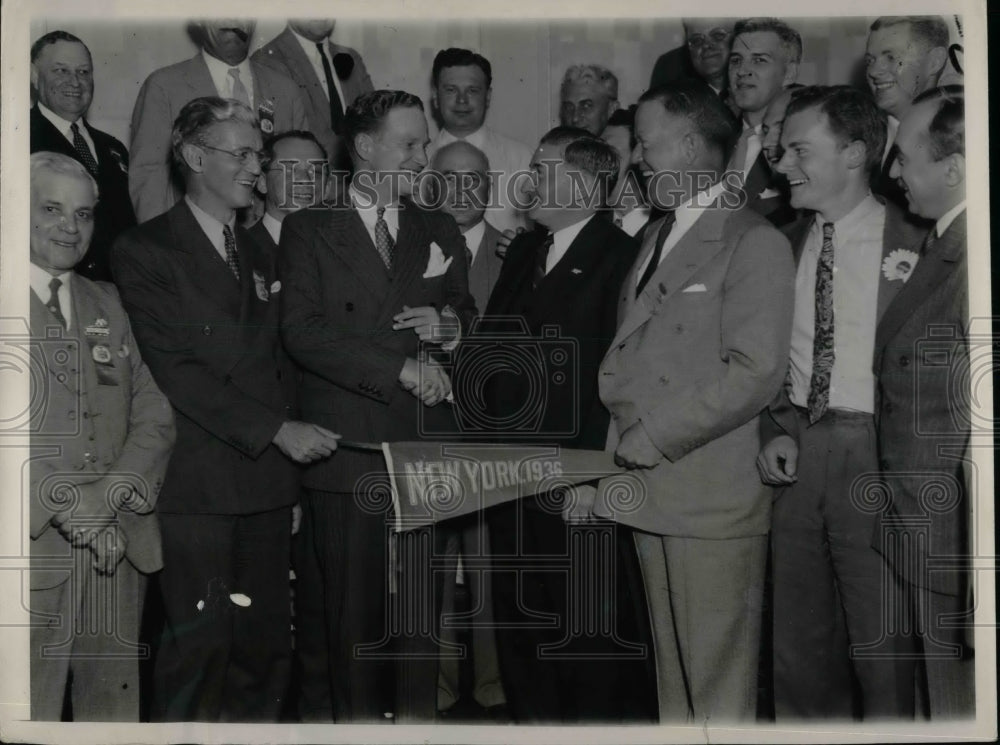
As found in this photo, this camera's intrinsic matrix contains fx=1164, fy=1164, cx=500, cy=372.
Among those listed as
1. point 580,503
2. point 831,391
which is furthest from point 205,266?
point 831,391

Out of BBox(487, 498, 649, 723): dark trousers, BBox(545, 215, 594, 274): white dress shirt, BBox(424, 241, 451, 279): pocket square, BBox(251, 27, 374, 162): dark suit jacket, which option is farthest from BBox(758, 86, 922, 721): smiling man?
BBox(251, 27, 374, 162): dark suit jacket

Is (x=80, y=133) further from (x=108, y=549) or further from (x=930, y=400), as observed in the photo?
(x=930, y=400)

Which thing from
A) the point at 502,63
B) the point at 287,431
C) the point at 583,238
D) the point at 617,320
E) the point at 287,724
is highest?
the point at 502,63

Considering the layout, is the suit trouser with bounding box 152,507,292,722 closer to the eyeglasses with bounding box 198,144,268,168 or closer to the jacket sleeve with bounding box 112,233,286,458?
the jacket sleeve with bounding box 112,233,286,458

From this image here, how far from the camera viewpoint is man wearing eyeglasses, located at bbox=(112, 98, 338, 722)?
3.40 meters

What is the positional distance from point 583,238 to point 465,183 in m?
0.40

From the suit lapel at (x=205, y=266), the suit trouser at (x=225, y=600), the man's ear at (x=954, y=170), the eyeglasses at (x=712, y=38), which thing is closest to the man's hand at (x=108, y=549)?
the suit trouser at (x=225, y=600)

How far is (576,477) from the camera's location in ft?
11.1

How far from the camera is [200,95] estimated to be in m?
3.48

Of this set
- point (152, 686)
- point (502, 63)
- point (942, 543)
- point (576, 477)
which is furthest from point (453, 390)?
point (942, 543)

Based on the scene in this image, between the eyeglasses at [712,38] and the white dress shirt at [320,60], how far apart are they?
1059mm

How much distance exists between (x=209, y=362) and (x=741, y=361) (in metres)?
1.53

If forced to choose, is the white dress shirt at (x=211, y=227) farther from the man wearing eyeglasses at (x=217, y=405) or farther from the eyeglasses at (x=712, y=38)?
the eyeglasses at (x=712, y=38)

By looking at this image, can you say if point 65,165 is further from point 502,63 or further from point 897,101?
point 897,101
